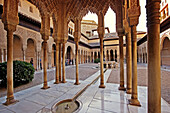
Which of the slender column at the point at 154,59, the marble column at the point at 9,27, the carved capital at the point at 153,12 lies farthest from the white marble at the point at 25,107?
the carved capital at the point at 153,12

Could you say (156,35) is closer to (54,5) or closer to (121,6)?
(121,6)

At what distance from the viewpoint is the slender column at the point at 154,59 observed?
148 centimetres

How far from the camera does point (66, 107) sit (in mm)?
2383

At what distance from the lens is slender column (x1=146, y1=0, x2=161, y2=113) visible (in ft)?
4.86

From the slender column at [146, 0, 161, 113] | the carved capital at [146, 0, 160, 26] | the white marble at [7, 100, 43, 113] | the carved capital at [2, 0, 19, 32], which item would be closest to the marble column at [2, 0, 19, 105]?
the carved capital at [2, 0, 19, 32]

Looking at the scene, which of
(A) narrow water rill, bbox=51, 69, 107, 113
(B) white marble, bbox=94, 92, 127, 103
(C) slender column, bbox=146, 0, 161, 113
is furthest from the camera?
(B) white marble, bbox=94, 92, 127, 103

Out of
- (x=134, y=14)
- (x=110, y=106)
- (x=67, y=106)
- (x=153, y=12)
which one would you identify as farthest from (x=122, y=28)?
(x=67, y=106)

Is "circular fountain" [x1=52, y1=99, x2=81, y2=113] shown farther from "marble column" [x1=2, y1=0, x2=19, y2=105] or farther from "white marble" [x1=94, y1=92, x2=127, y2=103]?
"marble column" [x1=2, y1=0, x2=19, y2=105]

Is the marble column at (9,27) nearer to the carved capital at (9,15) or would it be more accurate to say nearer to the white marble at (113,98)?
the carved capital at (9,15)

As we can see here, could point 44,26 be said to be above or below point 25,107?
above

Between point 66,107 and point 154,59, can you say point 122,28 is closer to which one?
point 154,59

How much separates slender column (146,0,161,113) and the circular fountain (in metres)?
1.68

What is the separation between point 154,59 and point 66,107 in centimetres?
244

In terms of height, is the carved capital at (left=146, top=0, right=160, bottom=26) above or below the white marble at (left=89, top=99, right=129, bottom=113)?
above
